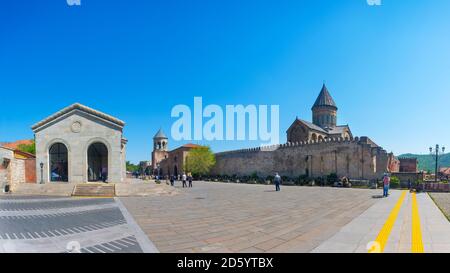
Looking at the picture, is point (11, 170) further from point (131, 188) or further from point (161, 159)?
point (161, 159)

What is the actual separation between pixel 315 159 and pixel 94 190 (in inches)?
1117

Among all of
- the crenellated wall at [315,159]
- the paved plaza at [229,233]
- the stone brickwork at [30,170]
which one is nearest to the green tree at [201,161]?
the crenellated wall at [315,159]

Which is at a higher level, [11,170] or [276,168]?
[11,170]

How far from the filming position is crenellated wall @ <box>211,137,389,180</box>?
2759cm

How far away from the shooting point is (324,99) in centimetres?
5016

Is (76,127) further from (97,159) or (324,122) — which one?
(324,122)

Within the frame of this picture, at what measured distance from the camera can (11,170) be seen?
18.3 meters

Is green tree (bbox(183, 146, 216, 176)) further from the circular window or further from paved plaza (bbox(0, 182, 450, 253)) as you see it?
paved plaza (bbox(0, 182, 450, 253))

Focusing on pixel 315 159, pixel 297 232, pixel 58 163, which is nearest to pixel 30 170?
pixel 58 163

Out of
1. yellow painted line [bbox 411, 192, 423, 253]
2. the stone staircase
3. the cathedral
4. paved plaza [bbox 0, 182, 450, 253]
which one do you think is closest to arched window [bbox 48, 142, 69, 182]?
the stone staircase

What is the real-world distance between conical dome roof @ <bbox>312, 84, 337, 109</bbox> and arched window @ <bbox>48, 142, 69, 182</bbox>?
45712 millimetres

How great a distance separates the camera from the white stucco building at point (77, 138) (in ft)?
66.9
